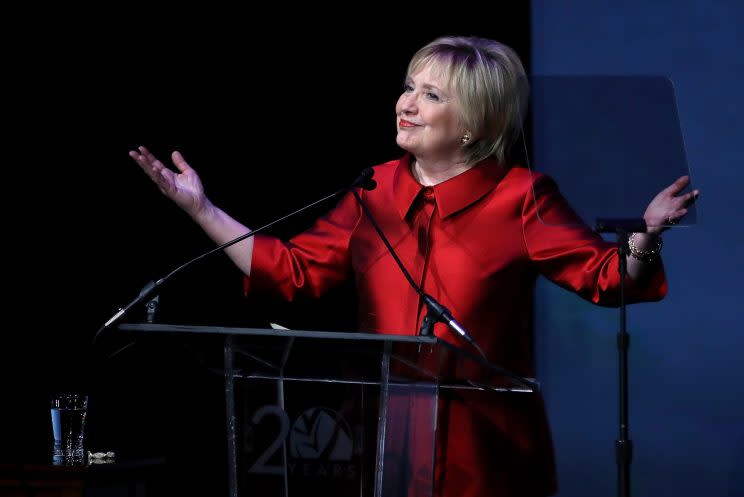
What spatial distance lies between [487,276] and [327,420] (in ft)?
2.34

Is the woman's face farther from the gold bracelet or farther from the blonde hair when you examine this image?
the gold bracelet

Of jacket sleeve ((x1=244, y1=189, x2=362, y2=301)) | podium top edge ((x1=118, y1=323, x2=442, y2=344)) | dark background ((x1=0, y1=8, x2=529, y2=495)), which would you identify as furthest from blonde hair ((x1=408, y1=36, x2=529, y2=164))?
podium top edge ((x1=118, y1=323, x2=442, y2=344))

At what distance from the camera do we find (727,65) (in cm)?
307

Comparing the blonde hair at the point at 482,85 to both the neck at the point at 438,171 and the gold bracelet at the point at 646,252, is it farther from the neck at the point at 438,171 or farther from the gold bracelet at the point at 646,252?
the gold bracelet at the point at 646,252

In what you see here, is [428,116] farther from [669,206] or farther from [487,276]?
[669,206]

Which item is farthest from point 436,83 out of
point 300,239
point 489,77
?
point 300,239

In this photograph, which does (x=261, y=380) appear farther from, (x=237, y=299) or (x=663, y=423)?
(x=663, y=423)

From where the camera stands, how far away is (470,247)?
2.32m

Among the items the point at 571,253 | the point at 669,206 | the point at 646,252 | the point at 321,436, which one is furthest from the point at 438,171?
the point at 321,436

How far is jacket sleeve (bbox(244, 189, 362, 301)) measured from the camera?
255 centimetres

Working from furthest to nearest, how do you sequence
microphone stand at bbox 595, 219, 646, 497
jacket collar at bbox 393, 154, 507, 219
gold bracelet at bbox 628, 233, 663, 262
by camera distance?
1. jacket collar at bbox 393, 154, 507, 219
2. gold bracelet at bbox 628, 233, 663, 262
3. microphone stand at bbox 595, 219, 646, 497

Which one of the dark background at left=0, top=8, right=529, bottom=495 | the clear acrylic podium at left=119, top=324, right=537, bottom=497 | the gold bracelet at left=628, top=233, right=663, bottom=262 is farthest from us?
the dark background at left=0, top=8, right=529, bottom=495

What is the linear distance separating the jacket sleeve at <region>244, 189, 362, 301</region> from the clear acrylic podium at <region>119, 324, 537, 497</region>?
0.82m

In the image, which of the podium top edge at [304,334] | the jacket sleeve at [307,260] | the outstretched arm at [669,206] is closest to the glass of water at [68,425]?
the jacket sleeve at [307,260]
